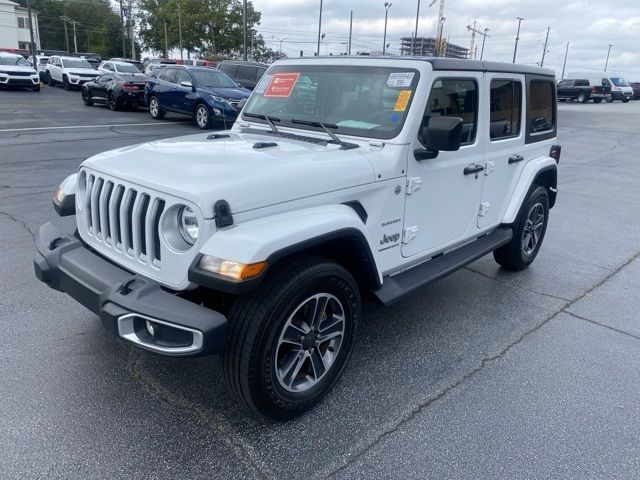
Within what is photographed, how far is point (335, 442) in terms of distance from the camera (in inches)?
106

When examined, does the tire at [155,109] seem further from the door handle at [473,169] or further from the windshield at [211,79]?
the door handle at [473,169]

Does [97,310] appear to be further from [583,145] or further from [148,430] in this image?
[583,145]

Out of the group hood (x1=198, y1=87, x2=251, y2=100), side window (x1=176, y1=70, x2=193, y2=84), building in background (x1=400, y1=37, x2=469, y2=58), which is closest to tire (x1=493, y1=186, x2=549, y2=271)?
building in background (x1=400, y1=37, x2=469, y2=58)

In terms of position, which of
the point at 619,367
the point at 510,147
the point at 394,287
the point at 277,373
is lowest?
the point at 619,367

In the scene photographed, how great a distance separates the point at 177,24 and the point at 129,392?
73.3m

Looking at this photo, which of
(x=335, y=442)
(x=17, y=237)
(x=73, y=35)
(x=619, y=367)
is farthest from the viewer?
(x=73, y=35)

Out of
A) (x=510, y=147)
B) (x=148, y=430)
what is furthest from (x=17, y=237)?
(x=510, y=147)

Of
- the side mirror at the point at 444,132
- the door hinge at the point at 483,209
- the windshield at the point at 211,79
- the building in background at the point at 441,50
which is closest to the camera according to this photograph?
the side mirror at the point at 444,132

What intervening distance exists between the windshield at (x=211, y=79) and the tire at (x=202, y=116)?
78 cm

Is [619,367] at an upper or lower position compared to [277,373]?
lower

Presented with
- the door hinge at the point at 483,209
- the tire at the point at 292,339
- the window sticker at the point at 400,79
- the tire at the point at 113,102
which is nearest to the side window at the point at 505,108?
the door hinge at the point at 483,209

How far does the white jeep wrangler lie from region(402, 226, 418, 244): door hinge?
0.05 ft

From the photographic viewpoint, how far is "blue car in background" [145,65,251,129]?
1405 cm

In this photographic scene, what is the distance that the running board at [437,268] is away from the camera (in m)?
3.24
